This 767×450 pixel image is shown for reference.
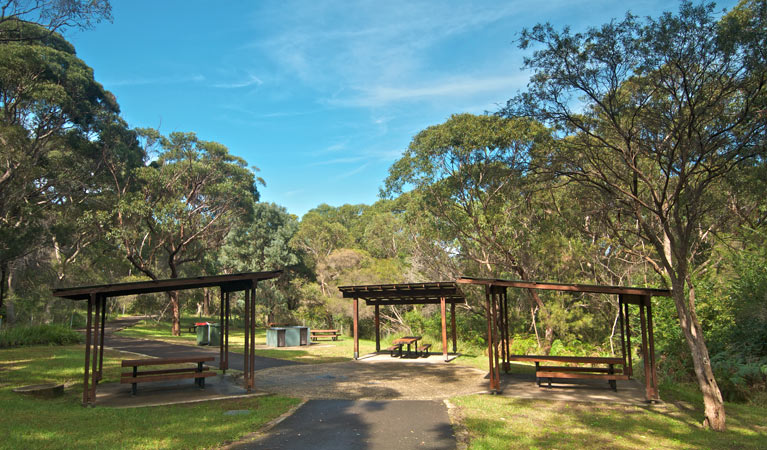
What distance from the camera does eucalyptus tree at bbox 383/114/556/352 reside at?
1744 centimetres

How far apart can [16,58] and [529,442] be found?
21008 mm

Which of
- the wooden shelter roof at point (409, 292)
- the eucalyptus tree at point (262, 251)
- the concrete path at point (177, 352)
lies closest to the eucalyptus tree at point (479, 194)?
the wooden shelter roof at point (409, 292)

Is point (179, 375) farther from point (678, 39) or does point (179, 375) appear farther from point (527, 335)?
point (527, 335)

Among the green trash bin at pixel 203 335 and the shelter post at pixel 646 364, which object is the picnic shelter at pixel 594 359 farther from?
the green trash bin at pixel 203 335

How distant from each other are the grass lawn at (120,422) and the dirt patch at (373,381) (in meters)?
1.46

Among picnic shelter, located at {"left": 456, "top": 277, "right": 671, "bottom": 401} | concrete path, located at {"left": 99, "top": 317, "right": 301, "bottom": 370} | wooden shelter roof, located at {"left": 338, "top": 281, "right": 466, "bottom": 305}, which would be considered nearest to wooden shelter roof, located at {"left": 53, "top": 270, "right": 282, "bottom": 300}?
concrete path, located at {"left": 99, "top": 317, "right": 301, "bottom": 370}

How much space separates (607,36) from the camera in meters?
8.52

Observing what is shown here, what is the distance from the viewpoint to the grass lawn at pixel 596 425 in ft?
20.7

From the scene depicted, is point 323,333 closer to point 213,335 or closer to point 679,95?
point 213,335

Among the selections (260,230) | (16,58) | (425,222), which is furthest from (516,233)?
(260,230)

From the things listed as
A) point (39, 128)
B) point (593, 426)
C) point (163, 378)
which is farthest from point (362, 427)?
point (39, 128)

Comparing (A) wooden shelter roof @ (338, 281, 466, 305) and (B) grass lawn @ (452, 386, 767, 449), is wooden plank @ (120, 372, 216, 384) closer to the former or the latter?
(B) grass lawn @ (452, 386, 767, 449)

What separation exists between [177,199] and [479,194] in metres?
18.5

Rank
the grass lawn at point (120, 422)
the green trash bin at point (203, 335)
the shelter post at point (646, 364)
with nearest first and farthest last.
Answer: the grass lawn at point (120, 422), the shelter post at point (646, 364), the green trash bin at point (203, 335)
